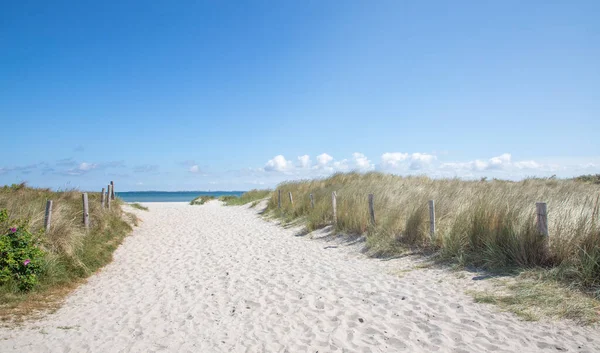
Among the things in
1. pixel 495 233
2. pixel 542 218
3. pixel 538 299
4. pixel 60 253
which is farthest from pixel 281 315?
pixel 60 253

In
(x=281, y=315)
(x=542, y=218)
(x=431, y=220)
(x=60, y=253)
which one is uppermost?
(x=542, y=218)

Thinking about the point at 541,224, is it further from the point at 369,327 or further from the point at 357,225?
the point at 357,225

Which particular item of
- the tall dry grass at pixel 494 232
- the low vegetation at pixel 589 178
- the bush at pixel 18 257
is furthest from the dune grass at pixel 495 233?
the low vegetation at pixel 589 178

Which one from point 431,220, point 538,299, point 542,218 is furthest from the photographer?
point 431,220

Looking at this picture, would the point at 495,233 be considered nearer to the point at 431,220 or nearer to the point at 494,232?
the point at 494,232

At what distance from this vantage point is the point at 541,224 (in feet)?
18.6

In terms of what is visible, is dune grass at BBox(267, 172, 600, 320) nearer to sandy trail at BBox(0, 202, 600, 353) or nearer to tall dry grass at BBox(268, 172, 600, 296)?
tall dry grass at BBox(268, 172, 600, 296)

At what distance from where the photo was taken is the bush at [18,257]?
5535 millimetres

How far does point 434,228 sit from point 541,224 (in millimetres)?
2391

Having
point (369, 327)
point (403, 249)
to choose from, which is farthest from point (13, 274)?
point (403, 249)

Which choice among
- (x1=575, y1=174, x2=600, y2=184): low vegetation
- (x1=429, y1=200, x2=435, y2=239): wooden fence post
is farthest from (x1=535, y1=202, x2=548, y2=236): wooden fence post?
(x1=575, y1=174, x2=600, y2=184): low vegetation

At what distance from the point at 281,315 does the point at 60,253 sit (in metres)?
5.33

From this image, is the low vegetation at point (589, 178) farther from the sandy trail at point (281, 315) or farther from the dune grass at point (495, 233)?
the sandy trail at point (281, 315)

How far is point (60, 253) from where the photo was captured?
277 inches
